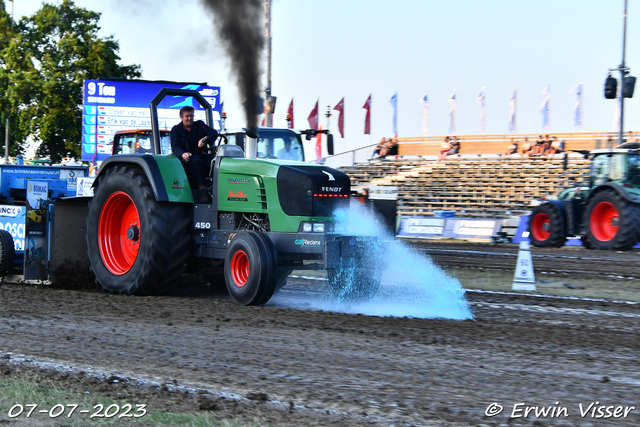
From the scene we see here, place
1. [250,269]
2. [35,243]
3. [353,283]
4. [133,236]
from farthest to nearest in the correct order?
[35,243] < [133,236] < [353,283] < [250,269]

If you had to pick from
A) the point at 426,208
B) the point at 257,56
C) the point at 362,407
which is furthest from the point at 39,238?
the point at 426,208

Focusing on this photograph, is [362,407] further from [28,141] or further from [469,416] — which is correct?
[28,141]

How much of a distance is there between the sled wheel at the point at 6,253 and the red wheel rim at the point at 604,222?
41.1 feet

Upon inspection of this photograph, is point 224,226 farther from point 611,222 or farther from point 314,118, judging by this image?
point 314,118

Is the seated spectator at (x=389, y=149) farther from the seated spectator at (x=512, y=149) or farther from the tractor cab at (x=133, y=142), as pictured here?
the tractor cab at (x=133, y=142)

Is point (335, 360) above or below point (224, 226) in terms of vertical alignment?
below

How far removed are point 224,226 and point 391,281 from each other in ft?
6.09

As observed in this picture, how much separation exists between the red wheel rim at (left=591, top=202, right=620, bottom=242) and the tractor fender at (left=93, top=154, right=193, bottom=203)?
11.5 meters

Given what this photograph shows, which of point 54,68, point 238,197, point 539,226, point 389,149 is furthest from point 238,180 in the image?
point 54,68

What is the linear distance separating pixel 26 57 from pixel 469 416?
143 ft

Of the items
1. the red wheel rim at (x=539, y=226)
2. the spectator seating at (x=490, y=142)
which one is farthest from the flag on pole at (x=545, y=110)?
the red wheel rim at (x=539, y=226)

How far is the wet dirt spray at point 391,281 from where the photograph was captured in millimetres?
7496

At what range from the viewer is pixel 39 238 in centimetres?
892

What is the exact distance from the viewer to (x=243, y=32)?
30.2ft
